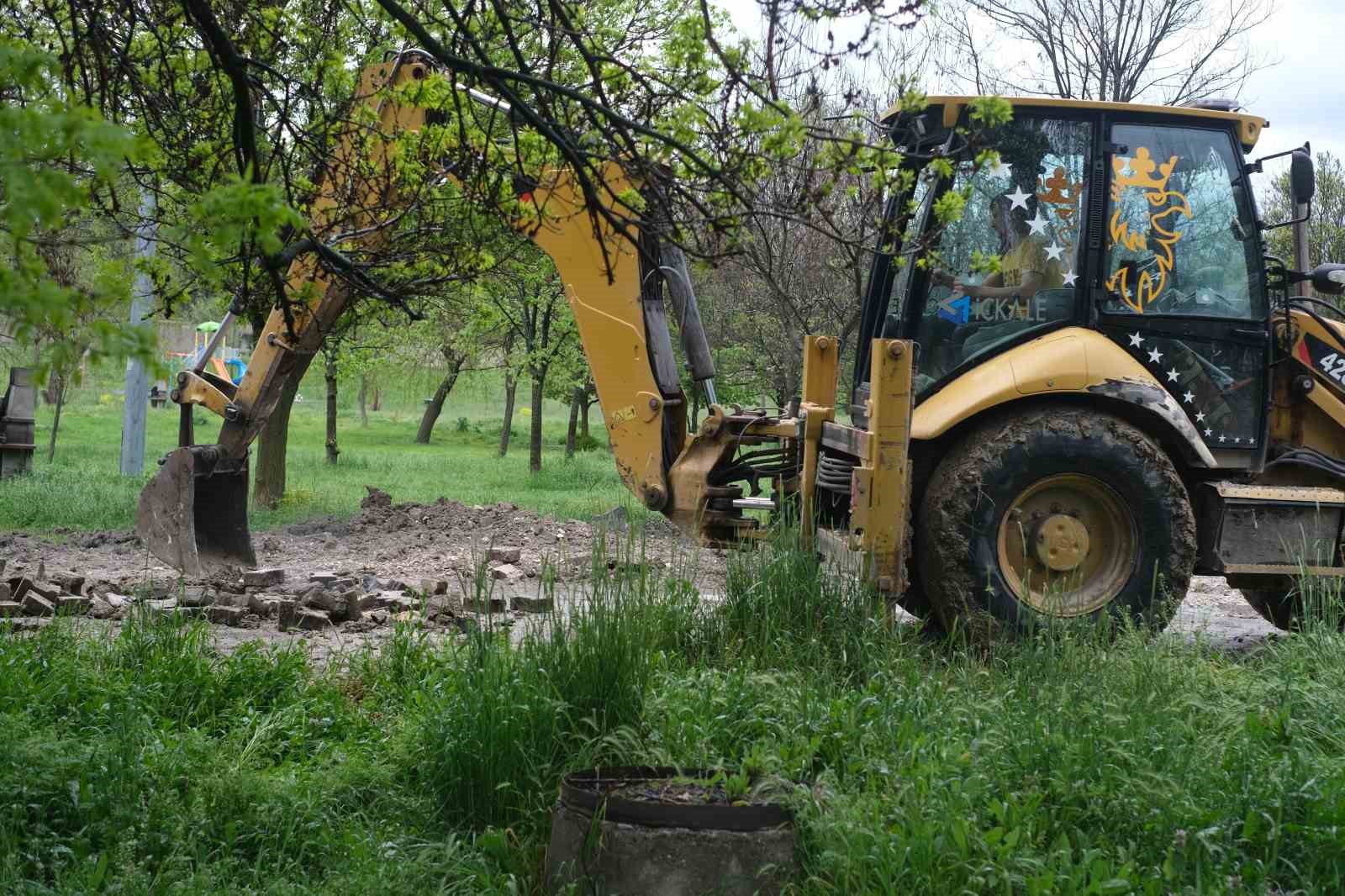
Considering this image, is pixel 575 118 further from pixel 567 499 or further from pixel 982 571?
pixel 567 499

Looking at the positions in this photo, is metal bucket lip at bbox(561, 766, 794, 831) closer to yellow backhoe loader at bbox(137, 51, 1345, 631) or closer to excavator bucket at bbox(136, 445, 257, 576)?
yellow backhoe loader at bbox(137, 51, 1345, 631)

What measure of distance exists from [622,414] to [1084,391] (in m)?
3.22

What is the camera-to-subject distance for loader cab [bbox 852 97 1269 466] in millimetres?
7215

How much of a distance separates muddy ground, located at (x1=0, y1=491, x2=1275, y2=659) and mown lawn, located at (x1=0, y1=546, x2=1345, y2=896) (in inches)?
18.7

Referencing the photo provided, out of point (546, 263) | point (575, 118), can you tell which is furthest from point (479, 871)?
point (546, 263)

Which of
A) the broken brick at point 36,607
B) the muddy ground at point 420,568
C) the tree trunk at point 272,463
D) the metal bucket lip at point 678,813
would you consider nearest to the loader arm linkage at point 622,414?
the muddy ground at point 420,568

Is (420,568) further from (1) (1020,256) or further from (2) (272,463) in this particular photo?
(2) (272,463)

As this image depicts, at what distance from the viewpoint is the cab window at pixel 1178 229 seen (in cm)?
725

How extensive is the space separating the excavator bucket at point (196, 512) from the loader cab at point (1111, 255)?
503cm

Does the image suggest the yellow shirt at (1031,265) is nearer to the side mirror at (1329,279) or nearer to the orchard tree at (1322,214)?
the side mirror at (1329,279)

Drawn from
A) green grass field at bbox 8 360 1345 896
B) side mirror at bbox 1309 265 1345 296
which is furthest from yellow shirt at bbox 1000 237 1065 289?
green grass field at bbox 8 360 1345 896

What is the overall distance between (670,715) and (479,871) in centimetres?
88

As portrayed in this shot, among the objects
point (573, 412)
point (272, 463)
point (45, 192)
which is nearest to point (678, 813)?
point (45, 192)

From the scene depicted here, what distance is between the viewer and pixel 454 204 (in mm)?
7426
